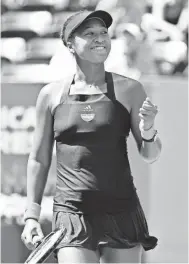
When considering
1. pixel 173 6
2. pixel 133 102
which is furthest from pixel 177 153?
pixel 133 102

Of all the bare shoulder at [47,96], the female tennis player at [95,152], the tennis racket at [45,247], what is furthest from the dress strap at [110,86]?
the tennis racket at [45,247]

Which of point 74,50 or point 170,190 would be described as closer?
point 74,50

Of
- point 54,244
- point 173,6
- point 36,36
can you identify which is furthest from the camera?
point 36,36

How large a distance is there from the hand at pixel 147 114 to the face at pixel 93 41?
34 cm

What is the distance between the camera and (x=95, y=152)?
128 inches

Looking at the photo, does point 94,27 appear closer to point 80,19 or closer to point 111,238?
point 80,19

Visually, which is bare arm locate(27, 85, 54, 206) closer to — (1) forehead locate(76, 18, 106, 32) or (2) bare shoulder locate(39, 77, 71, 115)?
(2) bare shoulder locate(39, 77, 71, 115)

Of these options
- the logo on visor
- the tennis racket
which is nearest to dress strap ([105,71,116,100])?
the logo on visor

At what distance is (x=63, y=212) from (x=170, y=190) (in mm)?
1716

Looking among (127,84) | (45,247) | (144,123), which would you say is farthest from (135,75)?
(45,247)

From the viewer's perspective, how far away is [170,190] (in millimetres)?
4914

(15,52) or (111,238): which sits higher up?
(15,52)

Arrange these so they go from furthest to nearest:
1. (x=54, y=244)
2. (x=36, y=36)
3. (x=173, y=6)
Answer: (x=36, y=36) → (x=173, y=6) → (x=54, y=244)

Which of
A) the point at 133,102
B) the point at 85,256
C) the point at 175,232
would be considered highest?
the point at 133,102
